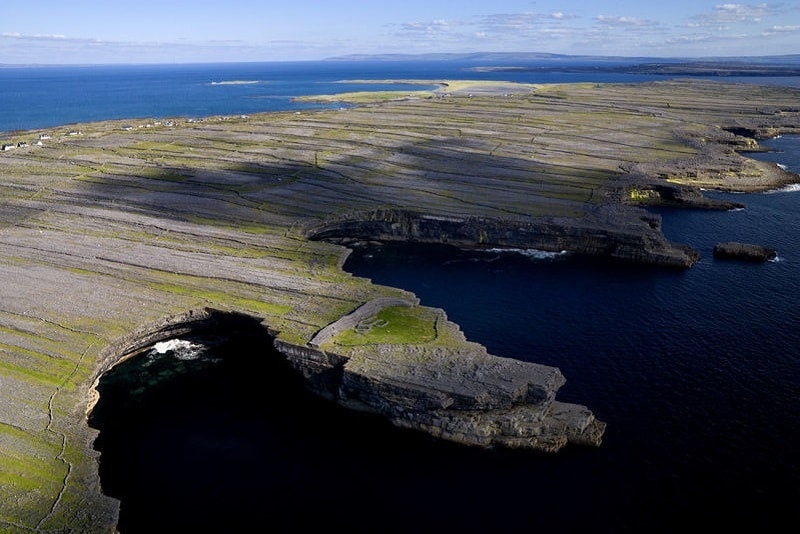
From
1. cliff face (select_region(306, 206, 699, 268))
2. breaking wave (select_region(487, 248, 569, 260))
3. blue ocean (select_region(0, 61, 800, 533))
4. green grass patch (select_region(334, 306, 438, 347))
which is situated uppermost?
cliff face (select_region(306, 206, 699, 268))

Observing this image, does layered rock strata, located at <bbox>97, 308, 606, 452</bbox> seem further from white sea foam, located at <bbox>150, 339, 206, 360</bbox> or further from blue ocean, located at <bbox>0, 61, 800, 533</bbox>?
white sea foam, located at <bbox>150, 339, 206, 360</bbox>

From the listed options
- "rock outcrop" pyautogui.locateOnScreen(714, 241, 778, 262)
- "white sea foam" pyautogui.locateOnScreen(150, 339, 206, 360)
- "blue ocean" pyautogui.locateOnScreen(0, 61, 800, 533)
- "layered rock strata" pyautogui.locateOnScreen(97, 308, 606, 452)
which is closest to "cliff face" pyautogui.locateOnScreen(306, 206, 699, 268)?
"rock outcrop" pyautogui.locateOnScreen(714, 241, 778, 262)

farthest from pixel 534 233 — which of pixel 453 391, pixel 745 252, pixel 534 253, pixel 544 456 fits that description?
pixel 544 456

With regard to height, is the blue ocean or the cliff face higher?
the cliff face

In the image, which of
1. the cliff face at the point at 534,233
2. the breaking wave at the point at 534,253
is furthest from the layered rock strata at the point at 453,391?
the cliff face at the point at 534,233

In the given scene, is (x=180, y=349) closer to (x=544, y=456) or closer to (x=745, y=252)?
(x=544, y=456)

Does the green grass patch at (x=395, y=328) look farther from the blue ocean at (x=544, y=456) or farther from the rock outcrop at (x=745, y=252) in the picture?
the rock outcrop at (x=745, y=252)
